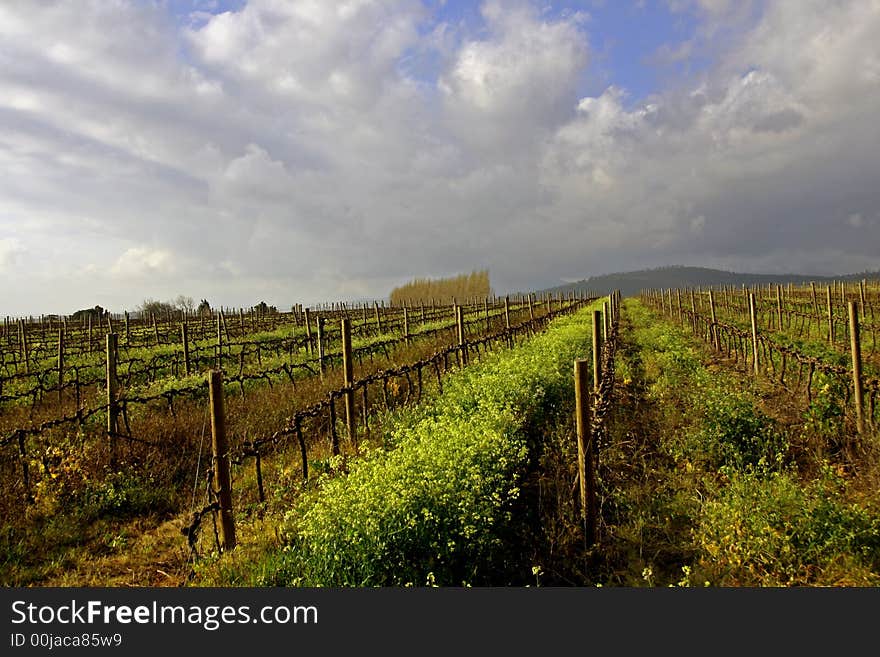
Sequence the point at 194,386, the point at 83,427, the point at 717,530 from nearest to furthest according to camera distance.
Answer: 1. the point at 717,530
2. the point at 83,427
3. the point at 194,386

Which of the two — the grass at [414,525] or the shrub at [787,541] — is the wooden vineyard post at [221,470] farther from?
the shrub at [787,541]

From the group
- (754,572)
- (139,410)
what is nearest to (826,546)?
(754,572)

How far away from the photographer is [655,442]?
335 inches

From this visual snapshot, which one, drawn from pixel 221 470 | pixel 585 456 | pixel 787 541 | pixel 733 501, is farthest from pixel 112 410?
pixel 787 541

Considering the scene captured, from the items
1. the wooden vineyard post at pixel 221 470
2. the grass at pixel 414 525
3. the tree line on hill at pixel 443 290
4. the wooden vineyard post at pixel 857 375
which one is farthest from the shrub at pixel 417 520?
the tree line on hill at pixel 443 290

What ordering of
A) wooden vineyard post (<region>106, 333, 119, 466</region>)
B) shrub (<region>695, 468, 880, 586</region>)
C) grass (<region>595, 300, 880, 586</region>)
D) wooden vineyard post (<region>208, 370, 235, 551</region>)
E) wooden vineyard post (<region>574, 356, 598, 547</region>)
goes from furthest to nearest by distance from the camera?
wooden vineyard post (<region>106, 333, 119, 466</region>)
wooden vineyard post (<region>574, 356, 598, 547</region>)
wooden vineyard post (<region>208, 370, 235, 551</region>)
grass (<region>595, 300, 880, 586</region>)
shrub (<region>695, 468, 880, 586</region>)

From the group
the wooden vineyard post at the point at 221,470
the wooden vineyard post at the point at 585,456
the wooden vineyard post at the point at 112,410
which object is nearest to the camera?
the wooden vineyard post at the point at 221,470

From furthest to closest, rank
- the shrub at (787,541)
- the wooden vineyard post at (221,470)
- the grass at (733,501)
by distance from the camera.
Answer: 1. the wooden vineyard post at (221,470)
2. the grass at (733,501)
3. the shrub at (787,541)

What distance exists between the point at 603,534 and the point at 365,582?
9.26 feet

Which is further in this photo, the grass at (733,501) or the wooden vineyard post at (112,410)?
the wooden vineyard post at (112,410)

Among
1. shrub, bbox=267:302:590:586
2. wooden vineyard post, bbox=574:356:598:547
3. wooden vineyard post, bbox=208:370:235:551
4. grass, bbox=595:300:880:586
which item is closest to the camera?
shrub, bbox=267:302:590:586

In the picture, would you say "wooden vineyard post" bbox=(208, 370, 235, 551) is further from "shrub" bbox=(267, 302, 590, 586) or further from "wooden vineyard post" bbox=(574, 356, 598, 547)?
"wooden vineyard post" bbox=(574, 356, 598, 547)

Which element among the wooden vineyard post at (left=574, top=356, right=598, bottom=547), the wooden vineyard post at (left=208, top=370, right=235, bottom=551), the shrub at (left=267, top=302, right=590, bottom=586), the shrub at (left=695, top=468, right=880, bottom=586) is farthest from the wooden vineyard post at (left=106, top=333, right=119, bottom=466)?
the shrub at (left=695, top=468, right=880, bottom=586)

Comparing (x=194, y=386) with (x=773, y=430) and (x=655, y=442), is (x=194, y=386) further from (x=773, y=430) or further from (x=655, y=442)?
(x=773, y=430)
